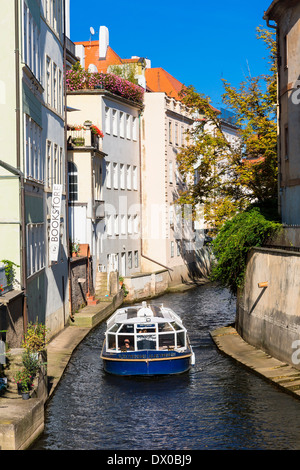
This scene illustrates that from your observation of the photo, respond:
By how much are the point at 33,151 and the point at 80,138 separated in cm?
1954

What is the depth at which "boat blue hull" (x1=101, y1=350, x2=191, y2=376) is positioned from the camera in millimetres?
28953

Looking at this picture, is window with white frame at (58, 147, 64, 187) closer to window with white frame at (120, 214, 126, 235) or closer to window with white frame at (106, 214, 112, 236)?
window with white frame at (106, 214, 112, 236)

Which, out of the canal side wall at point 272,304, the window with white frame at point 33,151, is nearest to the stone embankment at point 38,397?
the window with white frame at point 33,151

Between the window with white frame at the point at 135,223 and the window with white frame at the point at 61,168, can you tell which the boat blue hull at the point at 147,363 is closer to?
the window with white frame at the point at 61,168

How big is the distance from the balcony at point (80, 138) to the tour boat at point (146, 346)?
1945cm

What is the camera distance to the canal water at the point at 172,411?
67.0 ft

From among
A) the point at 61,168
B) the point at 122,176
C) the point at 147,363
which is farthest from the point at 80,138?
the point at 147,363

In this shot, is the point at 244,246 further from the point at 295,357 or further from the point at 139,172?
the point at 139,172

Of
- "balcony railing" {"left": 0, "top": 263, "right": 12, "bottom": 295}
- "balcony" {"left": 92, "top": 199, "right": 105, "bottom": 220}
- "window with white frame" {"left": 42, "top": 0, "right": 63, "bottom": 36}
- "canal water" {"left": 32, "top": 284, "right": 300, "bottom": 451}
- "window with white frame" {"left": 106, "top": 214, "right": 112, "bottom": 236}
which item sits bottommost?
"canal water" {"left": 32, "top": 284, "right": 300, "bottom": 451}

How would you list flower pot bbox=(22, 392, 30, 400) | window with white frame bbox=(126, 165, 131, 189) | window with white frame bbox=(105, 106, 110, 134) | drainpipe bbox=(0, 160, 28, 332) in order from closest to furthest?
flower pot bbox=(22, 392, 30, 400)
drainpipe bbox=(0, 160, 28, 332)
window with white frame bbox=(105, 106, 110, 134)
window with white frame bbox=(126, 165, 131, 189)

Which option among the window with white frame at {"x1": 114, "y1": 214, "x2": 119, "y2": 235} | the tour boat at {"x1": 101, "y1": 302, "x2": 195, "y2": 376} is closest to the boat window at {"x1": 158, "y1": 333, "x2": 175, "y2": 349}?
the tour boat at {"x1": 101, "y1": 302, "x2": 195, "y2": 376}

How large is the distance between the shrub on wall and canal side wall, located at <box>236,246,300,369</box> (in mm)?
570
